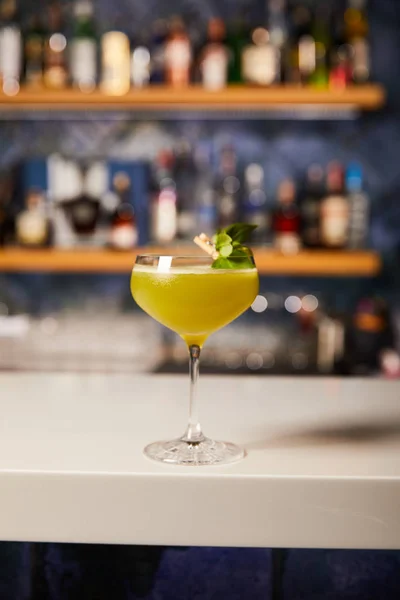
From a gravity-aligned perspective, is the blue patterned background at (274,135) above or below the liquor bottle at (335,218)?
above

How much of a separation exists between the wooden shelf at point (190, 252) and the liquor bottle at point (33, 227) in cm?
10

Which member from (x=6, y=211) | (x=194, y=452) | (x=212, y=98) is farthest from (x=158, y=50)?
(x=194, y=452)

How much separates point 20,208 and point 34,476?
8.41 ft

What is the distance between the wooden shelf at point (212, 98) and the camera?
108 inches

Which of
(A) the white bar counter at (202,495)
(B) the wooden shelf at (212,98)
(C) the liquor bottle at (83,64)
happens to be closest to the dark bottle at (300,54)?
(B) the wooden shelf at (212,98)

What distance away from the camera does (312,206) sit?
296 centimetres

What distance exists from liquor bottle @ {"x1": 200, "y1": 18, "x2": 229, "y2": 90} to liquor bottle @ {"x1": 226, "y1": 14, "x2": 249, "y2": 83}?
0.04 metres

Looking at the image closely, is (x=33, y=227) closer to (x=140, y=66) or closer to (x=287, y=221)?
(x=140, y=66)

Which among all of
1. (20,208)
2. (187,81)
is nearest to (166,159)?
(187,81)

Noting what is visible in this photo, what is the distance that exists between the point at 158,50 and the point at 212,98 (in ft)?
1.21

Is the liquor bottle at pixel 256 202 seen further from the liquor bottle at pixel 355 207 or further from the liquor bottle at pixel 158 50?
the liquor bottle at pixel 158 50

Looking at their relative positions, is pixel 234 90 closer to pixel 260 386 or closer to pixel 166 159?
pixel 166 159

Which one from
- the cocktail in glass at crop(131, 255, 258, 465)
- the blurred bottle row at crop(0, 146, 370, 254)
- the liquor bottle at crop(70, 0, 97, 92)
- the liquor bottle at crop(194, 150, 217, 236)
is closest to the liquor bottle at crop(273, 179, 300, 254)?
the blurred bottle row at crop(0, 146, 370, 254)

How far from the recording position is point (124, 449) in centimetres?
84
